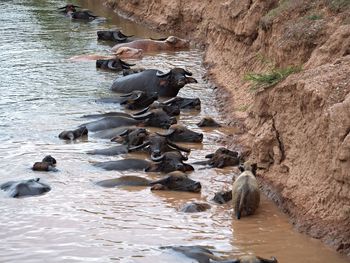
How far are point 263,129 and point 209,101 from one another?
5.58 m

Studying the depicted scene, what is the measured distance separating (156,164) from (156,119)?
2.87m

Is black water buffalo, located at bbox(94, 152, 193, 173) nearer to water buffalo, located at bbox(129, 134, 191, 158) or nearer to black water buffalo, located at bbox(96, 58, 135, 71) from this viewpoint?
water buffalo, located at bbox(129, 134, 191, 158)

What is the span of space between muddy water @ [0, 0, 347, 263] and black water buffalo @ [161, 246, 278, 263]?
113 mm

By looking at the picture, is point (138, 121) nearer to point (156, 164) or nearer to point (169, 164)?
point (156, 164)

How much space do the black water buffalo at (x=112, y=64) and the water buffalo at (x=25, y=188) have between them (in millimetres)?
9558

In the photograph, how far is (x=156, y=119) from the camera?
588 inches

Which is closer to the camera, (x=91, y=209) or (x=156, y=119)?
(x=91, y=209)

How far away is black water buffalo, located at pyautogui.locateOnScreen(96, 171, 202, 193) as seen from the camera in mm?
11125

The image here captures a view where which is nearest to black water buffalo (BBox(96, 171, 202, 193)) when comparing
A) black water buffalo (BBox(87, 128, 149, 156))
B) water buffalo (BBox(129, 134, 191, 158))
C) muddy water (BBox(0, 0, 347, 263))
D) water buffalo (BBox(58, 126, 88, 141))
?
muddy water (BBox(0, 0, 347, 263))

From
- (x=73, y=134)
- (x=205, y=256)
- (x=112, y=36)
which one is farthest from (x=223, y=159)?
(x=112, y=36)

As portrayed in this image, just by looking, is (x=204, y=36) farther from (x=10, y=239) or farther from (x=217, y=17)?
(x=10, y=239)

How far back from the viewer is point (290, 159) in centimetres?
1051

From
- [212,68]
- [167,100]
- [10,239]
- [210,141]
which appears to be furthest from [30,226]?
[212,68]

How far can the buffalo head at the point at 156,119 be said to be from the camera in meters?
14.8
